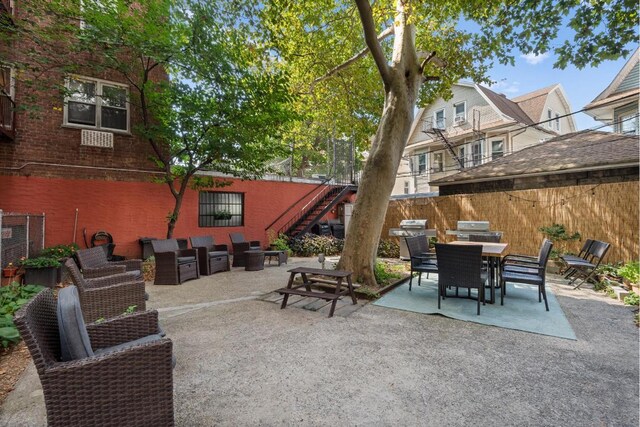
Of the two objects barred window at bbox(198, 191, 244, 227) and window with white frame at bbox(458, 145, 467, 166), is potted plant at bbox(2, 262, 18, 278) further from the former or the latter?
window with white frame at bbox(458, 145, 467, 166)

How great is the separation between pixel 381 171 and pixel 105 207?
7269mm

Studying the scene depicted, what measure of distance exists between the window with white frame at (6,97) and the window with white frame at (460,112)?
17.4m

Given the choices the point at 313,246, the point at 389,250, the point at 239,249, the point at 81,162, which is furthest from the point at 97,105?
the point at 389,250

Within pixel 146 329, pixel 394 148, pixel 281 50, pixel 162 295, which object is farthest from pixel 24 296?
pixel 281 50

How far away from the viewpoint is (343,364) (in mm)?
2635

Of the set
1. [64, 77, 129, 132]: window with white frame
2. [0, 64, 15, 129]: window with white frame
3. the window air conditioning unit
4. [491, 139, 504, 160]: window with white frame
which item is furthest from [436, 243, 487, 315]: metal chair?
the window air conditioning unit

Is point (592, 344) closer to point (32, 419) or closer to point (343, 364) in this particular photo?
point (343, 364)

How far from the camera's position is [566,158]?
8219 mm

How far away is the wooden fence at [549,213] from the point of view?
6402 millimetres

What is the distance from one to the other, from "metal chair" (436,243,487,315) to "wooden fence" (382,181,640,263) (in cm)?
490

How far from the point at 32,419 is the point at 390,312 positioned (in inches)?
143

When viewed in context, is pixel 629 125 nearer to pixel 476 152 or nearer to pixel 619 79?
pixel 619 79

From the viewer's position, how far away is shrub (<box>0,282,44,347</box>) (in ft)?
9.39

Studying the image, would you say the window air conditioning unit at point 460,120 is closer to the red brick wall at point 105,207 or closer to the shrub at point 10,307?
the red brick wall at point 105,207
